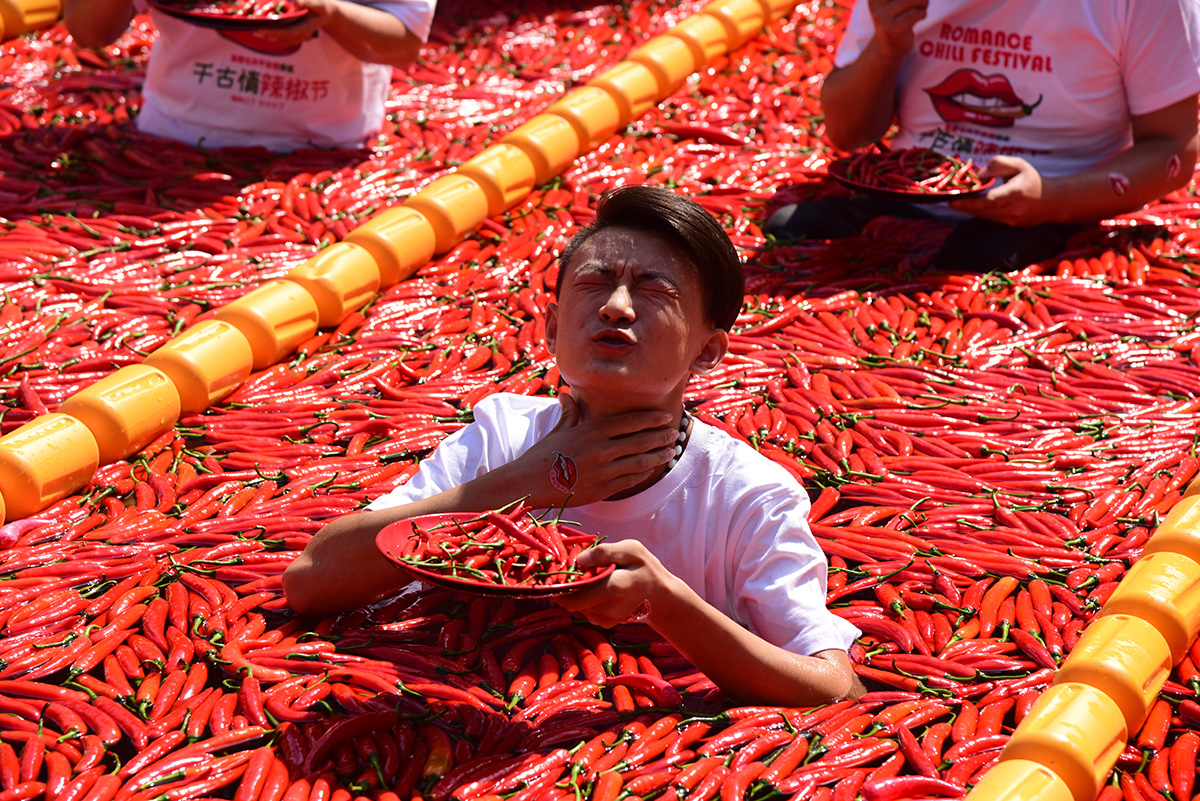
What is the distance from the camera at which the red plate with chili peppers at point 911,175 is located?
17.4ft

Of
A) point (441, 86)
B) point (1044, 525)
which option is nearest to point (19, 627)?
point (1044, 525)

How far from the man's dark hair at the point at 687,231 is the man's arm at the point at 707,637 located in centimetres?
68

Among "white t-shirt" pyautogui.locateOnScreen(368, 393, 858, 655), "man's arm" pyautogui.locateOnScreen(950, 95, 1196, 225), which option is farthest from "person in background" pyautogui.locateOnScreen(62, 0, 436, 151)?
"white t-shirt" pyautogui.locateOnScreen(368, 393, 858, 655)

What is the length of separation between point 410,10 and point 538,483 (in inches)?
159

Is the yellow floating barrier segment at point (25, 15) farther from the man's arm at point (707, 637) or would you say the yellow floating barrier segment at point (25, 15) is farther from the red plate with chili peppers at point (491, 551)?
the man's arm at point (707, 637)

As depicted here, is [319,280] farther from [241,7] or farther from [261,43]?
[261,43]

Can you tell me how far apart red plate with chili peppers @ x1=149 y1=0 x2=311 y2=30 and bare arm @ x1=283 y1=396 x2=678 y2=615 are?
10.7 feet

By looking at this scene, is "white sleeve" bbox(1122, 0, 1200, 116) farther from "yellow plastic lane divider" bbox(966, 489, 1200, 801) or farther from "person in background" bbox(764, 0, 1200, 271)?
"yellow plastic lane divider" bbox(966, 489, 1200, 801)

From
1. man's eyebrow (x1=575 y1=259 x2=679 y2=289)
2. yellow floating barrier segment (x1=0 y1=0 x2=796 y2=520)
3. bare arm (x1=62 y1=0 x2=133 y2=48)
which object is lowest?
yellow floating barrier segment (x1=0 y1=0 x2=796 y2=520)

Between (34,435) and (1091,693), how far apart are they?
3.04m

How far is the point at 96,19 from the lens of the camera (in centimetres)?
623

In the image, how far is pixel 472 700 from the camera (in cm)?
283

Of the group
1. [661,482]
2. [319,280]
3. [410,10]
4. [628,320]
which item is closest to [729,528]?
[661,482]

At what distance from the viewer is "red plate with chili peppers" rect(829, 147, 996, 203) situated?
531cm
